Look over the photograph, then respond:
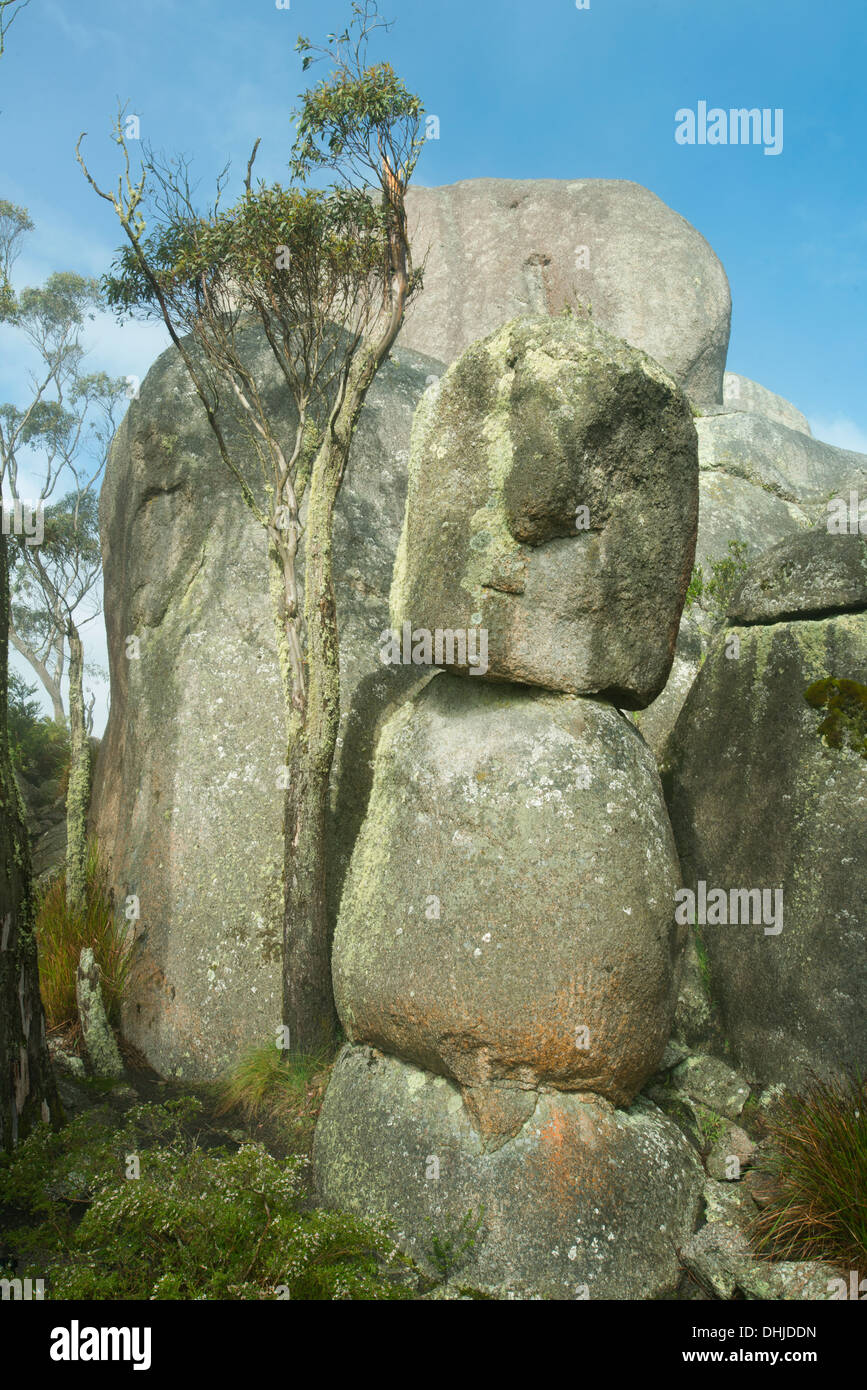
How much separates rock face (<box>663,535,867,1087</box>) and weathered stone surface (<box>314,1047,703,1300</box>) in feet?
4.01

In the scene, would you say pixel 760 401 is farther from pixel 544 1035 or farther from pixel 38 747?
pixel 544 1035

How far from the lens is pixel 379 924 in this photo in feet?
19.3

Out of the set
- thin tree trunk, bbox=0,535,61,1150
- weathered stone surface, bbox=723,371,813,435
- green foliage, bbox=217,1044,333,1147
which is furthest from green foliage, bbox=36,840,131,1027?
weathered stone surface, bbox=723,371,813,435

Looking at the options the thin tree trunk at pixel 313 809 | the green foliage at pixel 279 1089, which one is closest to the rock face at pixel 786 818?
the thin tree trunk at pixel 313 809

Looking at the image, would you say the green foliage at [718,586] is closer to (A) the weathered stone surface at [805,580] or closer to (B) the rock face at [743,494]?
(B) the rock face at [743,494]

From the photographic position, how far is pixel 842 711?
6.60 m

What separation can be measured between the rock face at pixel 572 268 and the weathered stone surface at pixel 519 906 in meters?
11.8

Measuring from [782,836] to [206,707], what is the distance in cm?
475

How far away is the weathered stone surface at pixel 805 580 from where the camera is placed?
6.95 metres

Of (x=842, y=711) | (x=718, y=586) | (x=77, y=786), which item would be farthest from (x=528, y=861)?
(x=718, y=586)

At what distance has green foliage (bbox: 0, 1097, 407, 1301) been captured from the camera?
13.0 ft

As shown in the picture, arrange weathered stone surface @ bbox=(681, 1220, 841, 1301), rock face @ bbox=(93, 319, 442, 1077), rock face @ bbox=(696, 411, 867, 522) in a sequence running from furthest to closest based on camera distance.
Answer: rock face @ bbox=(696, 411, 867, 522) < rock face @ bbox=(93, 319, 442, 1077) < weathered stone surface @ bbox=(681, 1220, 841, 1301)

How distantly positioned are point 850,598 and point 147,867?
5.86 m

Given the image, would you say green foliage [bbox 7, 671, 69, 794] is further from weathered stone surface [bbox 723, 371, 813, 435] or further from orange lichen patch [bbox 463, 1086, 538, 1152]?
weathered stone surface [bbox 723, 371, 813, 435]
